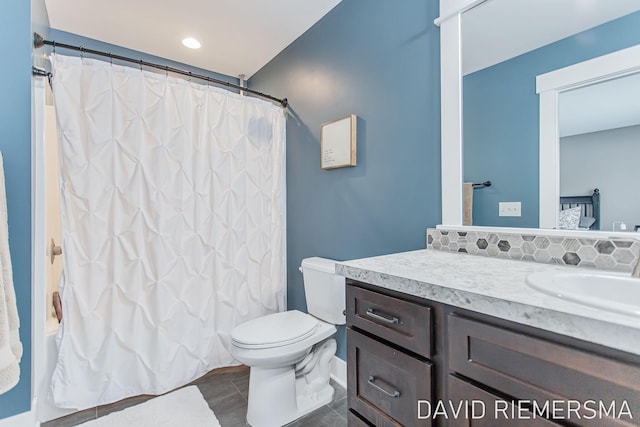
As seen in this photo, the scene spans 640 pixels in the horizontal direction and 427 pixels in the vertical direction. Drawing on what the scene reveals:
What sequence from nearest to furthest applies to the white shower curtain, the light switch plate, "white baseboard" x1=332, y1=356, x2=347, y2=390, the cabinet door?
the cabinet door, the light switch plate, the white shower curtain, "white baseboard" x1=332, y1=356, x2=347, y2=390

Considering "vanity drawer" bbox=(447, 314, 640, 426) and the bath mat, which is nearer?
"vanity drawer" bbox=(447, 314, 640, 426)

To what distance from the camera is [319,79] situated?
2041 mm

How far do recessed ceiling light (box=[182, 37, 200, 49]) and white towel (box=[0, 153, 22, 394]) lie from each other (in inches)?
62.7

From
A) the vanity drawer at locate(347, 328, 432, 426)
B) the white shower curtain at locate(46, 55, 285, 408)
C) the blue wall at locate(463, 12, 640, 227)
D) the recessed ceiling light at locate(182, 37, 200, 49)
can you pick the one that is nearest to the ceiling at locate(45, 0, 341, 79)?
the recessed ceiling light at locate(182, 37, 200, 49)

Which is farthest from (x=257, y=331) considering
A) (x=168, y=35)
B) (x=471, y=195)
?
(x=168, y=35)

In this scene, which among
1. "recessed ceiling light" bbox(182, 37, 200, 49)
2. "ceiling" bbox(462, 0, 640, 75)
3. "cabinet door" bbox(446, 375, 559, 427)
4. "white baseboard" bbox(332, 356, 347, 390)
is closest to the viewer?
"cabinet door" bbox(446, 375, 559, 427)

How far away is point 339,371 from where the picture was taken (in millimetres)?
1875

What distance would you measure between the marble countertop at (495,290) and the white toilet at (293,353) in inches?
26.7

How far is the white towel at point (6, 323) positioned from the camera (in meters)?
0.99

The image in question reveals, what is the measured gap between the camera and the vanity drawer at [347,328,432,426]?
779 mm

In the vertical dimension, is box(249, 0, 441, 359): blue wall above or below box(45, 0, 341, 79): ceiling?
below

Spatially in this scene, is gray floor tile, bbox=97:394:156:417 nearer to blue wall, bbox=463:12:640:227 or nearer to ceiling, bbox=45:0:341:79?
blue wall, bbox=463:12:640:227

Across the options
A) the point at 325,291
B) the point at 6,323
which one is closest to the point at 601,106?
the point at 325,291

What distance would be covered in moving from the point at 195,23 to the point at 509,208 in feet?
7.26
